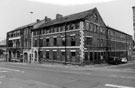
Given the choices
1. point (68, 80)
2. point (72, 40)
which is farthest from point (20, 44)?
point (68, 80)

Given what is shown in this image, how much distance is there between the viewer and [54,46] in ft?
103

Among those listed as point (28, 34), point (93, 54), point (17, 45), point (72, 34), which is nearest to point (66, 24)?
point (72, 34)

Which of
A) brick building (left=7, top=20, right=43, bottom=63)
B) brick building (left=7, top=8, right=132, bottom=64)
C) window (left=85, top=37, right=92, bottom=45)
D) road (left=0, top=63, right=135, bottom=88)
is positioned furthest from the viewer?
brick building (left=7, top=20, right=43, bottom=63)

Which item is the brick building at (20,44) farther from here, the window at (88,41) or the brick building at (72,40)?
the window at (88,41)

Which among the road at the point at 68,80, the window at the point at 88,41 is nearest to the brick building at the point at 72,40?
the window at the point at 88,41

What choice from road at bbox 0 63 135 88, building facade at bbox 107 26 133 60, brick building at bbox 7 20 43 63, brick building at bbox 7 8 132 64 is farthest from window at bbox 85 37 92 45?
brick building at bbox 7 20 43 63

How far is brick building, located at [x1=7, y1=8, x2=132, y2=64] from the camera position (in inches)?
1062

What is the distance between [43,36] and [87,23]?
1249 cm

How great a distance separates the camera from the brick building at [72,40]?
26984 millimetres

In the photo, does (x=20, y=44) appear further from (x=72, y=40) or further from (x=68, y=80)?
(x=68, y=80)

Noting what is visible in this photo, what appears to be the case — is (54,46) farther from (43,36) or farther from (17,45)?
(17,45)

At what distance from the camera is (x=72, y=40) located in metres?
28.0

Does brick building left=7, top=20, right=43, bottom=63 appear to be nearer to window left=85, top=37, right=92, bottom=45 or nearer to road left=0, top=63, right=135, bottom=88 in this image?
window left=85, top=37, right=92, bottom=45

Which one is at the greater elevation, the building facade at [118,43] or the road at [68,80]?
the building facade at [118,43]
